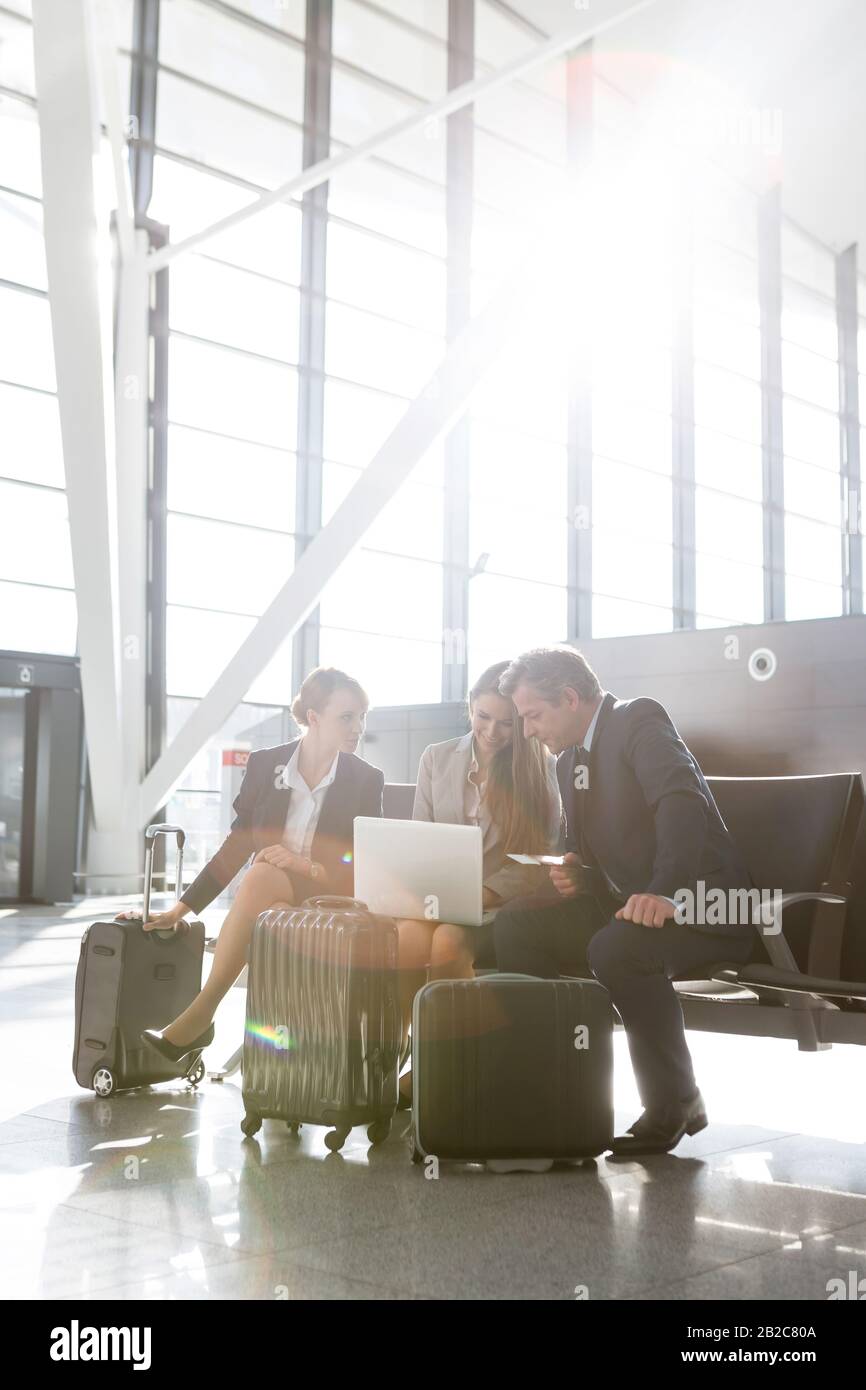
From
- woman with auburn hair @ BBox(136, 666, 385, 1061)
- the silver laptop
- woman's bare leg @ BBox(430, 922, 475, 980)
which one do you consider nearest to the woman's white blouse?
woman with auburn hair @ BBox(136, 666, 385, 1061)

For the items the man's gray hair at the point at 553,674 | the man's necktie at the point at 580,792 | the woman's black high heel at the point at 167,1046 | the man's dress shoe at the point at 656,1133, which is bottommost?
the man's dress shoe at the point at 656,1133

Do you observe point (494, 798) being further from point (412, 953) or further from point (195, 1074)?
point (195, 1074)

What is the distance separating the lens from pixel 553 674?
3.92 m

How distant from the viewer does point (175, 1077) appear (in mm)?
4695

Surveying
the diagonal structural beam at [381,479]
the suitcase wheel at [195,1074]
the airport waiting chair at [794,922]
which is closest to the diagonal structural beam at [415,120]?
the diagonal structural beam at [381,479]

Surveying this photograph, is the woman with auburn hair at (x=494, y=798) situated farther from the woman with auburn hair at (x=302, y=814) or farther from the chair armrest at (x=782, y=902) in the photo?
the chair armrest at (x=782, y=902)

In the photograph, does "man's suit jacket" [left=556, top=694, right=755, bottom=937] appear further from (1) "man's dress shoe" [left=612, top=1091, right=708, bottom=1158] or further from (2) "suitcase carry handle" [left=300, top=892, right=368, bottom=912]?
(2) "suitcase carry handle" [left=300, top=892, right=368, bottom=912]

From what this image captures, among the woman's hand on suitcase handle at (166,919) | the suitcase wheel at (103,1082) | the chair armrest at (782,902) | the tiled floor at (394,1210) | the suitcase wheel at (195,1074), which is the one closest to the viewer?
the tiled floor at (394,1210)

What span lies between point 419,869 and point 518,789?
49cm

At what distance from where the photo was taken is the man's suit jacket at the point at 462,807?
4336mm

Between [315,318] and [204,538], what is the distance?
309 cm

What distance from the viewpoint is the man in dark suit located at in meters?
3.60

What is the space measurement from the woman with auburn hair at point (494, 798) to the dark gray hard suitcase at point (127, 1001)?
0.88 meters
